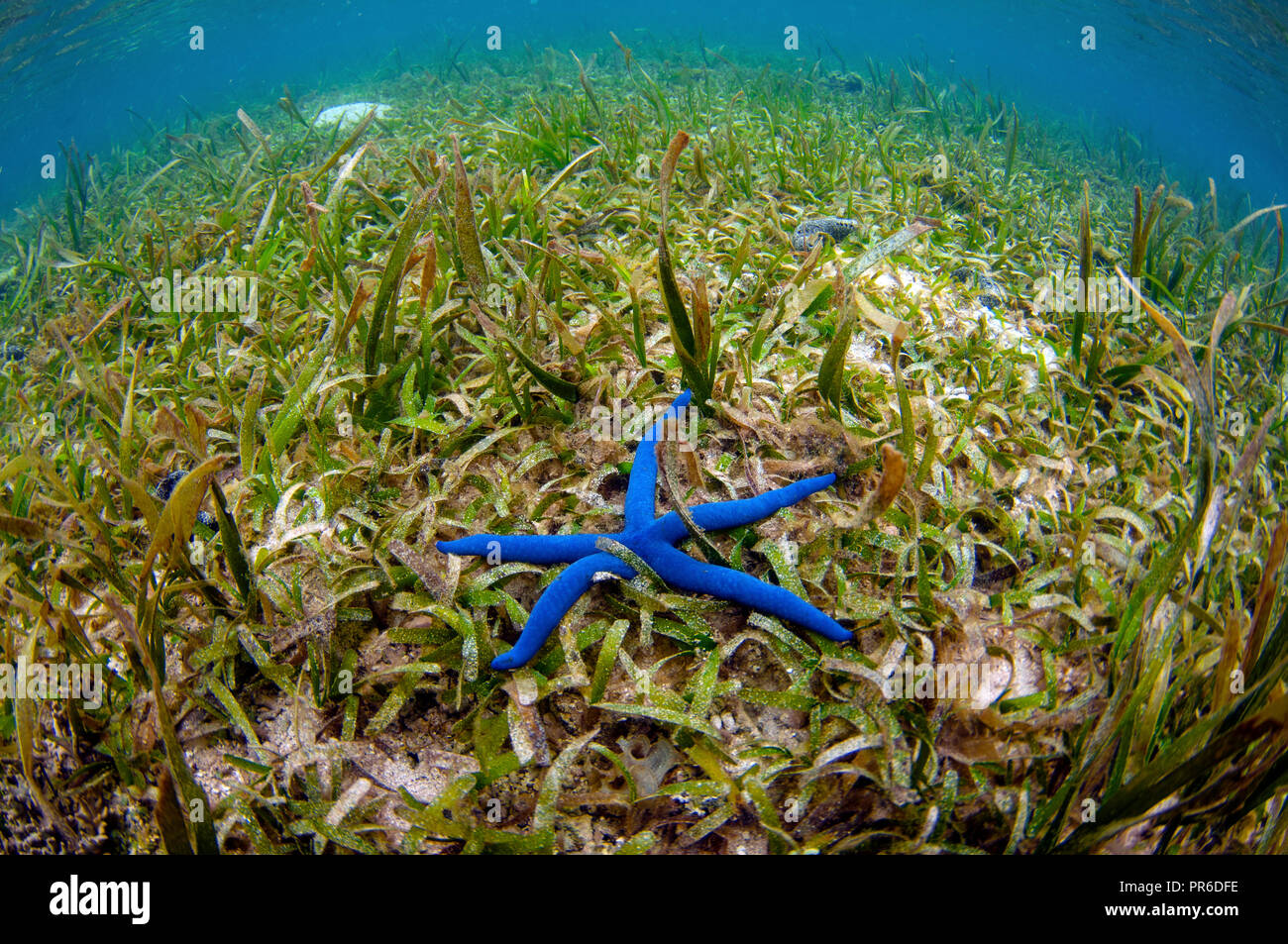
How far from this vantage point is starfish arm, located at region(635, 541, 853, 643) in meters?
1.89

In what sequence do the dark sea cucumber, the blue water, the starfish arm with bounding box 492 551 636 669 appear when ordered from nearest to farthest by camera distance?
1. the starfish arm with bounding box 492 551 636 669
2. the dark sea cucumber
3. the blue water

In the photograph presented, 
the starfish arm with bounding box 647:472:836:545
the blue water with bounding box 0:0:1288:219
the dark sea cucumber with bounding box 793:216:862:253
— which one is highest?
the blue water with bounding box 0:0:1288:219

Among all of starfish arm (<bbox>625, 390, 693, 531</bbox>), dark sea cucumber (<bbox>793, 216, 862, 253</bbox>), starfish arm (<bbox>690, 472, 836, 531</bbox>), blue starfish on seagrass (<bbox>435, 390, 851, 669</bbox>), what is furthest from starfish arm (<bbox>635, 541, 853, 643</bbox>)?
dark sea cucumber (<bbox>793, 216, 862, 253</bbox>)

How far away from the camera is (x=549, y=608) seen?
187cm

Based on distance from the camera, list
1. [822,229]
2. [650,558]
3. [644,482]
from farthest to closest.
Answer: [822,229] < [644,482] < [650,558]

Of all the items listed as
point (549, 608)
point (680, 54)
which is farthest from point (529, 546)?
point (680, 54)

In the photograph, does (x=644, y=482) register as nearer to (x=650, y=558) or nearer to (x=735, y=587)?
(x=650, y=558)

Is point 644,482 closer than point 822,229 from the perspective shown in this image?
Yes

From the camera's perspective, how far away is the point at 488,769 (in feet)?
6.03

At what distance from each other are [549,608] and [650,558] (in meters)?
0.42

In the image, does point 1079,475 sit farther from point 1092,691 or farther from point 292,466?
point 292,466

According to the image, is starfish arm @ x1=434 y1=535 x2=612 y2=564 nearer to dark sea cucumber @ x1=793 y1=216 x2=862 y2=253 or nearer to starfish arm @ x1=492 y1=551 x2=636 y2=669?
starfish arm @ x1=492 y1=551 x2=636 y2=669

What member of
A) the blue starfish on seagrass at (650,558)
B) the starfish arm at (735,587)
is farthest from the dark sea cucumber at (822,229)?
the starfish arm at (735,587)

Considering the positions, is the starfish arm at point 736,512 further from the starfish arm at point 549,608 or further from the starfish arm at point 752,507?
the starfish arm at point 549,608
